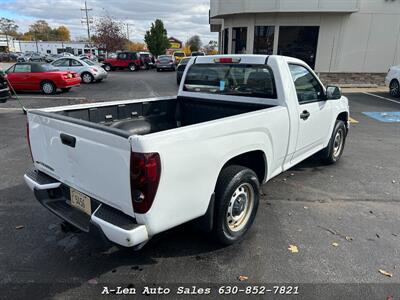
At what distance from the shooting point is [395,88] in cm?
1438

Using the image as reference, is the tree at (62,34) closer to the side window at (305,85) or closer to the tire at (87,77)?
the tire at (87,77)

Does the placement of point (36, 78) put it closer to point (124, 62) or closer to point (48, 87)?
point (48, 87)

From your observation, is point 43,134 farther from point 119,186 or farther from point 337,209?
point 337,209

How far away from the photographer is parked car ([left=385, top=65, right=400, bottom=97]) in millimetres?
13933

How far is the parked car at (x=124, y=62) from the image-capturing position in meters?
34.0

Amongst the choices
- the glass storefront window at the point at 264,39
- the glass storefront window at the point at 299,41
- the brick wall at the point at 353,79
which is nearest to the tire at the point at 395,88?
the brick wall at the point at 353,79

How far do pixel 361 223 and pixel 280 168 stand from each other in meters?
1.12

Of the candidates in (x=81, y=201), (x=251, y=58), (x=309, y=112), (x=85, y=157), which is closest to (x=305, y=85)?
(x=309, y=112)

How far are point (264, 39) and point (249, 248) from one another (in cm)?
1720

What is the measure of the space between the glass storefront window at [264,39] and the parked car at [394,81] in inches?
248

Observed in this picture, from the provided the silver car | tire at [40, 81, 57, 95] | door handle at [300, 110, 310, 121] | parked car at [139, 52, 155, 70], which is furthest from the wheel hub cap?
parked car at [139, 52, 155, 70]

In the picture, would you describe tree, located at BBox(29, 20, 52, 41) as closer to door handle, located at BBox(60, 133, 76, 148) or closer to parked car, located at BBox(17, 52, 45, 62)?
parked car, located at BBox(17, 52, 45, 62)

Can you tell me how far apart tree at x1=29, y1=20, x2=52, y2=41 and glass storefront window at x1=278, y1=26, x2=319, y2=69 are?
444ft

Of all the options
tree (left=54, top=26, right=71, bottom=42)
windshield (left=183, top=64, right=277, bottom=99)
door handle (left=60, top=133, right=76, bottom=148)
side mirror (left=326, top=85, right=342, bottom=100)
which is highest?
tree (left=54, top=26, right=71, bottom=42)
